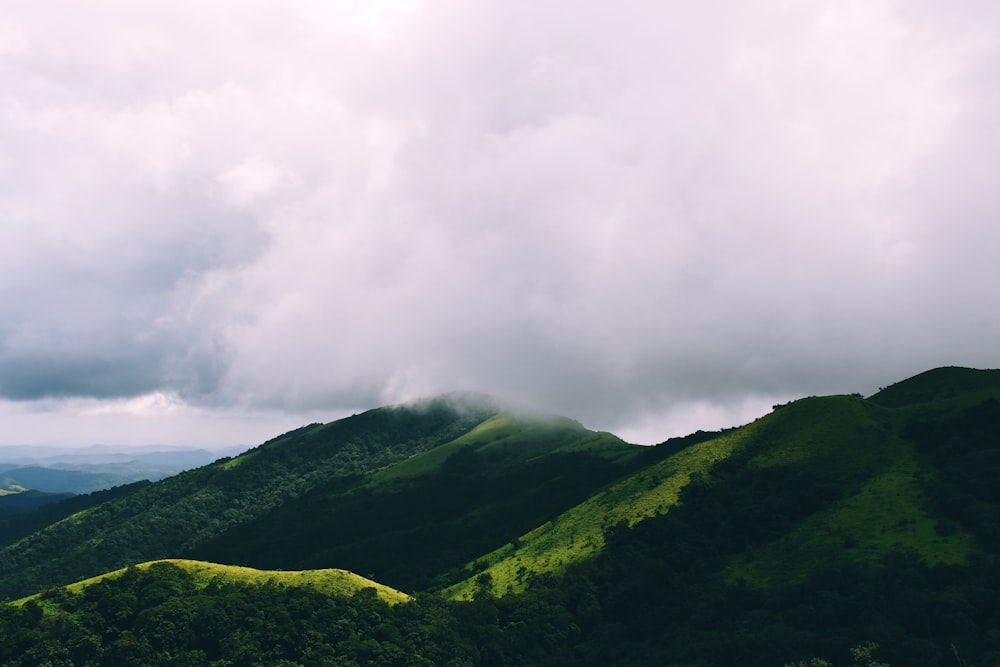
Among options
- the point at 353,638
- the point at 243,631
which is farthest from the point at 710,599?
the point at 243,631

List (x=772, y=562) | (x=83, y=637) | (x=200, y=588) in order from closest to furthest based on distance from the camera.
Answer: (x=83, y=637) < (x=200, y=588) < (x=772, y=562)

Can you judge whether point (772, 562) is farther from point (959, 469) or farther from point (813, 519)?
point (959, 469)

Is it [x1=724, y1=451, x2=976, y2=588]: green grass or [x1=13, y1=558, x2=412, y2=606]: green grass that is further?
[x1=724, y1=451, x2=976, y2=588]: green grass

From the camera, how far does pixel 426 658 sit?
14425cm

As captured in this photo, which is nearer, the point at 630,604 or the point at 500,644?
the point at 500,644

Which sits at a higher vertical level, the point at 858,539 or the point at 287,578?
the point at 858,539

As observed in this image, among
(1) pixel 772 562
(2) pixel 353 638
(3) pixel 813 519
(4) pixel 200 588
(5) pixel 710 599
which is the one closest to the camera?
(2) pixel 353 638

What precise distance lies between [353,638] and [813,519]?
133 meters

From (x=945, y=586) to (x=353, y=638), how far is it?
133 metres

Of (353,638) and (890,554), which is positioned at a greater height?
(890,554)

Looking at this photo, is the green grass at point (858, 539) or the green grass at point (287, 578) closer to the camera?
the green grass at point (287, 578)

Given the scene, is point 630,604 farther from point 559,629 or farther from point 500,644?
point 500,644

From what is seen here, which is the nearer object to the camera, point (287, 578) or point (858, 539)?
point (287, 578)

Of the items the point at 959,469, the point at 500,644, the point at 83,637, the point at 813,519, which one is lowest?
the point at 500,644
